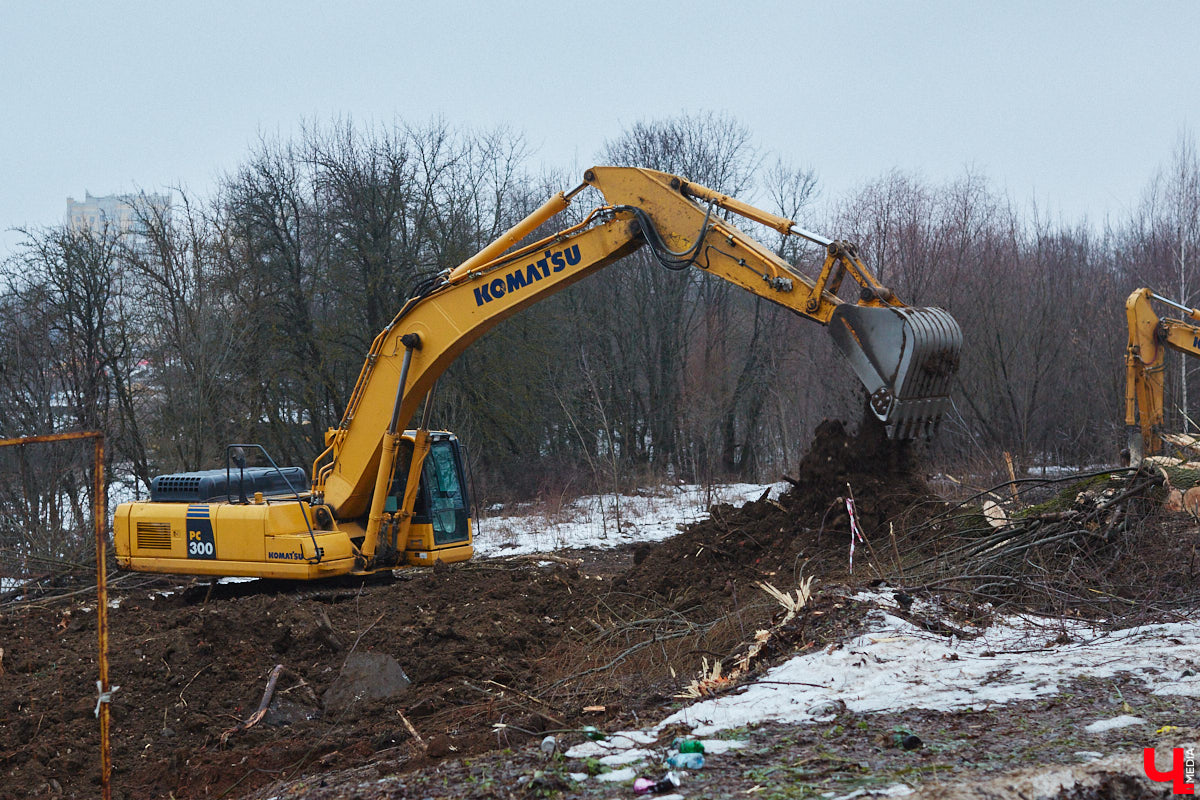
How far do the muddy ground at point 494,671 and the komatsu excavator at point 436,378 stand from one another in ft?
1.87

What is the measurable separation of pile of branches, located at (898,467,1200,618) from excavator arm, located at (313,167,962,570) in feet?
3.55

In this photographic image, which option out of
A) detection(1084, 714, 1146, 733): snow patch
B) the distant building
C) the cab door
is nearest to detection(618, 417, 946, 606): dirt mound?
the cab door

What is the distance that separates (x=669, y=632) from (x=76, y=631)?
18.8 ft

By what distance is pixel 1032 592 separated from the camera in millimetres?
7246

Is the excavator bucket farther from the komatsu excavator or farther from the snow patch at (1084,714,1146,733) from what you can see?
the snow patch at (1084,714,1146,733)

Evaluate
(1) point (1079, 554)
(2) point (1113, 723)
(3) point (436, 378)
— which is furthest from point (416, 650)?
(1) point (1079, 554)

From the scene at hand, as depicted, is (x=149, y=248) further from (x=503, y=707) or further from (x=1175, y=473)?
(x=1175, y=473)

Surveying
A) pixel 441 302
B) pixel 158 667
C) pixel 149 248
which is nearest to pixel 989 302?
pixel 441 302

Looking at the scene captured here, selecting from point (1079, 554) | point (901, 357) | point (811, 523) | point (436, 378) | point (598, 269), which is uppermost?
point (598, 269)

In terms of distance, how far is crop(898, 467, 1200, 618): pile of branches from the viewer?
709 centimetres

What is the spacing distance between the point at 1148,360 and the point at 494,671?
1134cm

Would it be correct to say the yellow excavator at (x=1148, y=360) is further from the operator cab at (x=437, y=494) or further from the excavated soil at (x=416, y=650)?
the operator cab at (x=437, y=494)

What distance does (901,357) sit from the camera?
7.52 meters

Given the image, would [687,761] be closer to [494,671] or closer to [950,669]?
[950,669]
